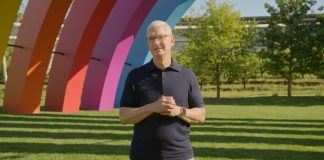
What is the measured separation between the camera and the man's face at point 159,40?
309cm

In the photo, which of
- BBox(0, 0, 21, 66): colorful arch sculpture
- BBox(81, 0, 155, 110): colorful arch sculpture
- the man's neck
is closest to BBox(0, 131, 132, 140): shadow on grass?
BBox(0, 0, 21, 66): colorful arch sculpture

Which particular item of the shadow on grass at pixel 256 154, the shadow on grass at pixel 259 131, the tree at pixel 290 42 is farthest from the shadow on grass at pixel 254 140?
the tree at pixel 290 42

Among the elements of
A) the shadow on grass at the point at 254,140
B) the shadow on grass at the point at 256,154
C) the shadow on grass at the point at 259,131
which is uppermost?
the shadow on grass at the point at 256,154

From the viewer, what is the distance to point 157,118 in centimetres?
316

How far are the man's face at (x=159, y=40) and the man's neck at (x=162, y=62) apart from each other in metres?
0.04

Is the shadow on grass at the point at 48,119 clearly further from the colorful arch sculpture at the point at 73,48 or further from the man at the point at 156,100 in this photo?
the man at the point at 156,100

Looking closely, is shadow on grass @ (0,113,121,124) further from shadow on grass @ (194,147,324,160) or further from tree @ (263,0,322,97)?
tree @ (263,0,322,97)

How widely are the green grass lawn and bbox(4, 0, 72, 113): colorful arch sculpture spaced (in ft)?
2.29

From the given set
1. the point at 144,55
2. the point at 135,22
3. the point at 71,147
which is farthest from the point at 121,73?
the point at 71,147

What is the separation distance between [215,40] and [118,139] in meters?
27.0

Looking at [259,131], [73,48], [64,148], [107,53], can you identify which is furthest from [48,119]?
[259,131]

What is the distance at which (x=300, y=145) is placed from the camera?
981cm

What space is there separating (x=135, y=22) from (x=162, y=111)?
1635cm

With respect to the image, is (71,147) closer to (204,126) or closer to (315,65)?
(204,126)
